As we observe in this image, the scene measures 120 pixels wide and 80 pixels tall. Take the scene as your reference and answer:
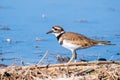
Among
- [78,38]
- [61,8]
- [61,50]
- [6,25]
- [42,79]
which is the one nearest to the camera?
[42,79]

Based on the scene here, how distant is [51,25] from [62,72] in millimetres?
5833

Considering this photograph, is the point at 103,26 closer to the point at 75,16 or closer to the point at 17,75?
the point at 75,16

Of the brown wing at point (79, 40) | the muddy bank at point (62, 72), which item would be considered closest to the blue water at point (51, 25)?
the brown wing at point (79, 40)

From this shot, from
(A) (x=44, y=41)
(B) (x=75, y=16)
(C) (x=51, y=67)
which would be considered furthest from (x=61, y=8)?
(C) (x=51, y=67)

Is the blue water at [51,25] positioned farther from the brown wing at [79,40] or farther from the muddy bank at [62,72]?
the muddy bank at [62,72]

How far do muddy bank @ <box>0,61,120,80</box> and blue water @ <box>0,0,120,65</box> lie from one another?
5.28 feet

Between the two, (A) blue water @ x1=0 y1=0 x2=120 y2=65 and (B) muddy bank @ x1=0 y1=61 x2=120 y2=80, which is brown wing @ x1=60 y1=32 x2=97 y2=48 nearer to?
(A) blue water @ x1=0 y1=0 x2=120 y2=65

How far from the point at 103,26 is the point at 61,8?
2084mm

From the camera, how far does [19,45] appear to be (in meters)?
10.8

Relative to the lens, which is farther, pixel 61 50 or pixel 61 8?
pixel 61 8

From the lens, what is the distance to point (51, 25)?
12906mm

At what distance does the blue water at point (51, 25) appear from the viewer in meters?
10.3

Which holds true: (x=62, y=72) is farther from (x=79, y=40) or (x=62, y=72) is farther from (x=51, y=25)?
(x=51, y=25)

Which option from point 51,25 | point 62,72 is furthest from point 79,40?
point 51,25
